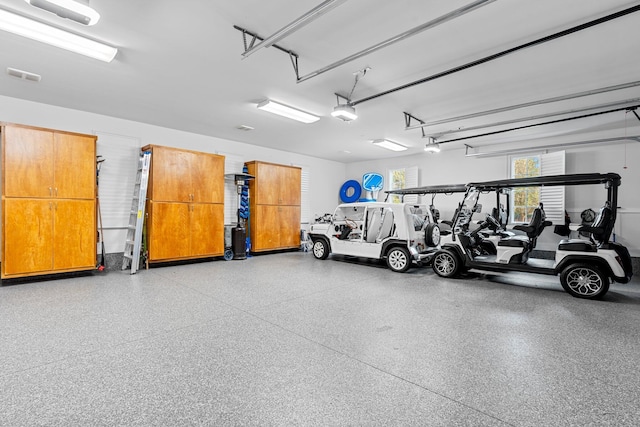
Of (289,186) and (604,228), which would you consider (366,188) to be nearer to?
(289,186)

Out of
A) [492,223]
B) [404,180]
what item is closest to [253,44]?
[492,223]

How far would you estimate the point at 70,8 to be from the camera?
7.77 feet

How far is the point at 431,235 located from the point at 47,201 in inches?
277

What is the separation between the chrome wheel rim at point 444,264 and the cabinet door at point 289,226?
4.37 m

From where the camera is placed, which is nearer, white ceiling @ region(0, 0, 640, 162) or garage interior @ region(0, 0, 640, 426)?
garage interior @ region(0, 0, 640, 426)

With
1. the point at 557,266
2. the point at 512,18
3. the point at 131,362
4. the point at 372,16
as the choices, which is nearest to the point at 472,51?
the point at 512,18

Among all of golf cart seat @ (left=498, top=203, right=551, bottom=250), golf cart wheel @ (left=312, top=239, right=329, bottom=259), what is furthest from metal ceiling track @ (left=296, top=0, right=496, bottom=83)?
golf cart wheel @ (left=312, top=239, right=329, bottom=259)

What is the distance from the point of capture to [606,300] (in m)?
4.13

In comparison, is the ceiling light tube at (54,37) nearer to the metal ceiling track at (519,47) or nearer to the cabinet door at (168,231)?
the cabinet door at (168,231)

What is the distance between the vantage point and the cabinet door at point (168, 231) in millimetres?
6074

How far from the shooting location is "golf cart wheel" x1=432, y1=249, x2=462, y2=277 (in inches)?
211

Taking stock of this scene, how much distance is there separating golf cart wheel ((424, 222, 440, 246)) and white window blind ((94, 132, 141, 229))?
639 cm

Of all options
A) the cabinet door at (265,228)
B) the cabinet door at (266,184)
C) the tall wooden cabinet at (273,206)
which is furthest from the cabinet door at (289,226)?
the cabinet door at (266,184)

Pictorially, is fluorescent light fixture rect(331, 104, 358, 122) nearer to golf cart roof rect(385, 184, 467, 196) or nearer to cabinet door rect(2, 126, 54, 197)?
golf cart roof rect(385, 184, 467, 196)
